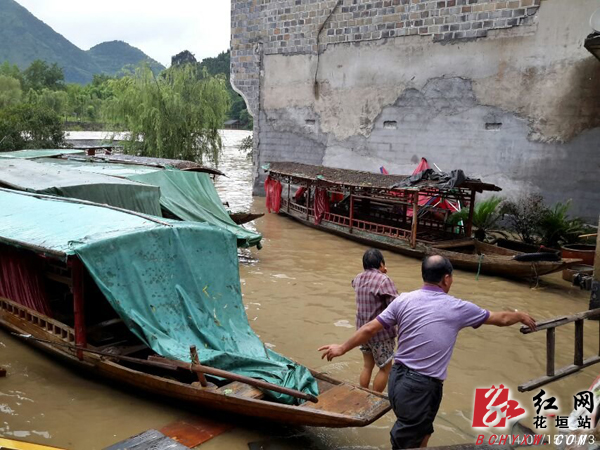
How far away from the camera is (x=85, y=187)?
7.54m

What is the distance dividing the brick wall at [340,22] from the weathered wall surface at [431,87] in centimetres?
3

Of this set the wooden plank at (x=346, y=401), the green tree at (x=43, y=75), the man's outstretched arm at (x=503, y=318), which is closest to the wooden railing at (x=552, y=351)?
the man's outstretched arm at (x=503, y=318)

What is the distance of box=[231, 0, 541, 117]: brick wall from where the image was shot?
39.2 ft

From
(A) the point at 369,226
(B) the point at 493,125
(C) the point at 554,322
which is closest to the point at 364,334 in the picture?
(C) the point at 554,322

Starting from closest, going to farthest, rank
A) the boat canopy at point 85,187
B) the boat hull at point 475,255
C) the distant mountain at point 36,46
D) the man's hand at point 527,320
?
the man's hand at point 527,320 → the boat canopy at point 85,187 → the boat hull at point 475,255 → the distant mountain at point 36,46

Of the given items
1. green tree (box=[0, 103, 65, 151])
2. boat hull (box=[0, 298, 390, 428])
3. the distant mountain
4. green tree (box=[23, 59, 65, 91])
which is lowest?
boat hull (box=[0, 298, 390, 428])

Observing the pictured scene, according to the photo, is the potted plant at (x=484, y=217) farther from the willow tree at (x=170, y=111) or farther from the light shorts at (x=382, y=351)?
the willow tree at (x=170, y=111)

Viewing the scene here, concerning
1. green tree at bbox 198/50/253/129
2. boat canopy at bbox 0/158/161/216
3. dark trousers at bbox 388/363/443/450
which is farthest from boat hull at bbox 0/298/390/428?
green tree at bbox 198/50/253/129

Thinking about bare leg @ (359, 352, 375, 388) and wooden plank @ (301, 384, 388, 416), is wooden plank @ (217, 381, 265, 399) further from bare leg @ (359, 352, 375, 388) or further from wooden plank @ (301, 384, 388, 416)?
bare leg @ (359, 352, 375, 388)

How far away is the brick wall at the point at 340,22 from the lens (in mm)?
11953

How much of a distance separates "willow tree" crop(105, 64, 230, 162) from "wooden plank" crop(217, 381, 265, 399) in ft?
47.3

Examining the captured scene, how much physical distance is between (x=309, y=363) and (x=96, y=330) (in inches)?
88.7

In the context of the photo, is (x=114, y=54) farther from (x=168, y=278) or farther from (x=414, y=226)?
(x=168, y=278)

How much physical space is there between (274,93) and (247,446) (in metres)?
13.4
